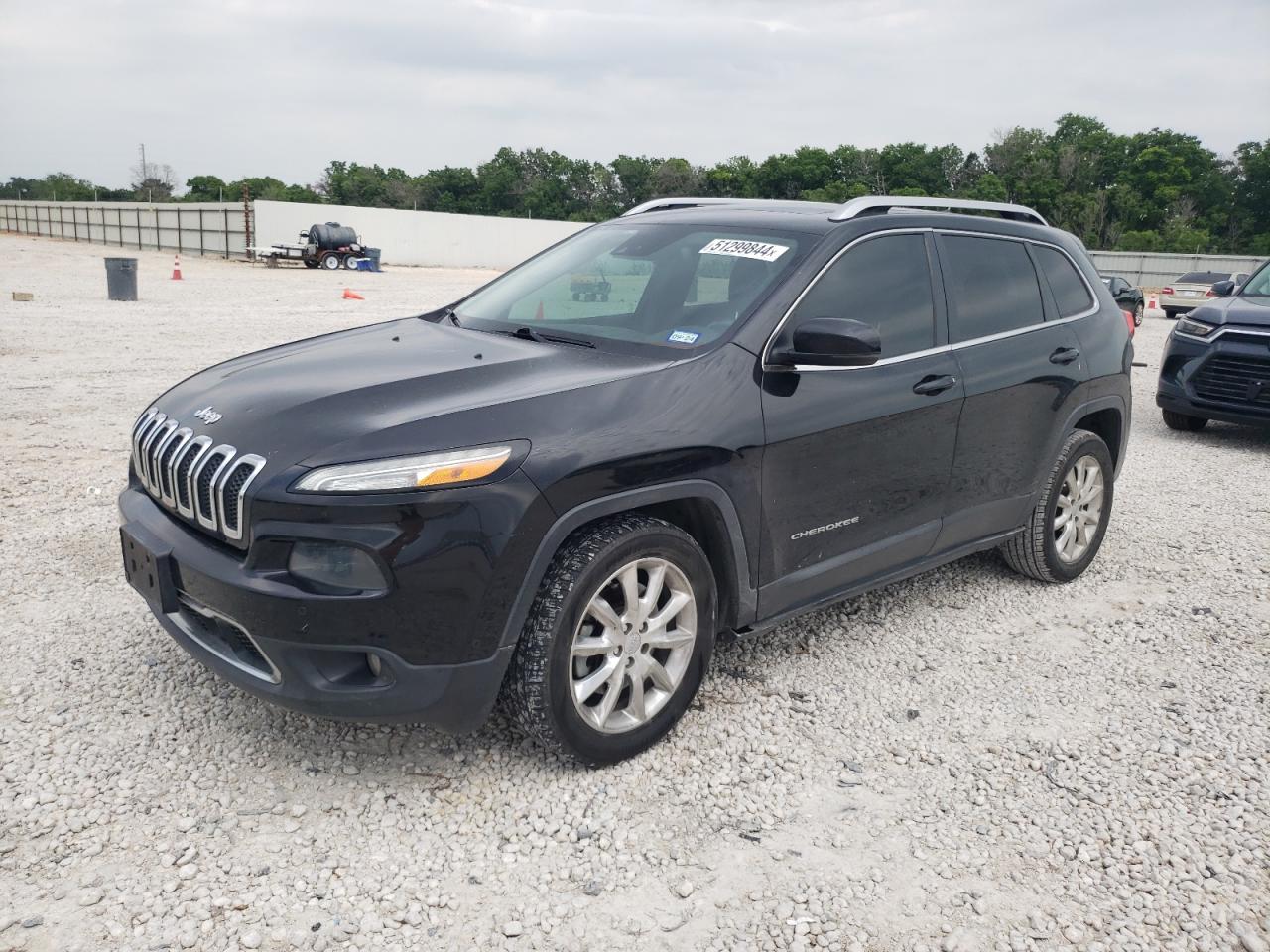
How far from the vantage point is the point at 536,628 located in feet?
9.69

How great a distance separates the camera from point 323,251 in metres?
37.1

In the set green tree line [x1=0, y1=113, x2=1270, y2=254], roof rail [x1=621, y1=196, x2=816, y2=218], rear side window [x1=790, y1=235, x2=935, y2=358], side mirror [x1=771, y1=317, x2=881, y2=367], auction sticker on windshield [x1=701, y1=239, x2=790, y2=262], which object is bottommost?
side mirror [x1=771, y1=317, x2=881, y2=367]

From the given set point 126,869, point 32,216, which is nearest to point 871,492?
point 126,869

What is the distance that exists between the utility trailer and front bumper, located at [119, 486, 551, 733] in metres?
36.5

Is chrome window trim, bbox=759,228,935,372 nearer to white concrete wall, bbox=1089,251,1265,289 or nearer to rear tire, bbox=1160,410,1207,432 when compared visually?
rear tire, bbox=1160,410,1207,432

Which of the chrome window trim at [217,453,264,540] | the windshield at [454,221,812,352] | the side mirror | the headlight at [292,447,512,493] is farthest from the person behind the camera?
the windshield at [454,221,812,352]

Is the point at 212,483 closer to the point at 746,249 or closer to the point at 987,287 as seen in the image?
the point at 746,249

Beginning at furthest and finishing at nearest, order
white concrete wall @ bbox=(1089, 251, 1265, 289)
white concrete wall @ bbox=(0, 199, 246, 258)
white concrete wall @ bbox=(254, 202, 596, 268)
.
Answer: white concrete wall @ bbox=(1089, 251, 1265, 289) < white concrete wall @ bbox=(254, 202, 596, 268) < white concrete wall @ bbox=(0, 199, 246, 258)

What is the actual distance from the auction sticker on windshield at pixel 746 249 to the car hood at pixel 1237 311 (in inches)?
255

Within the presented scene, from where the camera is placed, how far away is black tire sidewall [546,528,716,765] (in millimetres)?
2994

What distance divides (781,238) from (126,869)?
293 cm

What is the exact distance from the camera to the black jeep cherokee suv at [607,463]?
9.09ft

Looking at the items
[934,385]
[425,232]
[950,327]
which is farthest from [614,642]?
[425,232]

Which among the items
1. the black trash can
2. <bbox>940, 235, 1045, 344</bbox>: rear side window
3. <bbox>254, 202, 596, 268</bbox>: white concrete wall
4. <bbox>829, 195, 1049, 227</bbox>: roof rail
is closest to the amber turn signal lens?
<bbox>829, 195, 1049, 227</bbox>: roof rail
